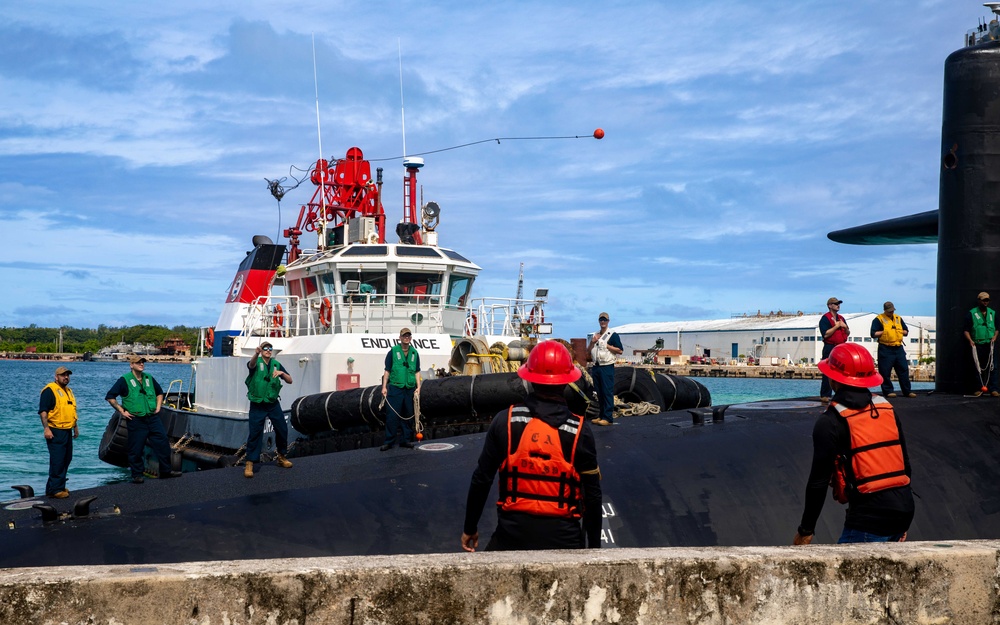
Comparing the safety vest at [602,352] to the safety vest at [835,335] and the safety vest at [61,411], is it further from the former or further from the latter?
the safety vest at [61,411]

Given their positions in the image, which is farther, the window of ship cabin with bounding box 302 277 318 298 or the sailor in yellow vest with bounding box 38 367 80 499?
the window of ship cabin with bounding box 302 277 318 298

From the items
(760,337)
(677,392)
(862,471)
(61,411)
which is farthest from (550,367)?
(760,337)

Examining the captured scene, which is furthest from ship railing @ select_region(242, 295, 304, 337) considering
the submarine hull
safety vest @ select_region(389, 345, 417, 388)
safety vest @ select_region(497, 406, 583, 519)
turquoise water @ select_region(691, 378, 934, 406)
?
turquoise water @ select_region(691, 378, 934, 406)

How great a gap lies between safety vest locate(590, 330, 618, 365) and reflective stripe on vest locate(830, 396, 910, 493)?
5.91 m

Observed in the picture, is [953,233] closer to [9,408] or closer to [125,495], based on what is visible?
[125,495]

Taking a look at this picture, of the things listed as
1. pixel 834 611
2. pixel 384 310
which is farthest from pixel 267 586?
pixel 384 310

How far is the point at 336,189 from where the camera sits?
84.2 ft

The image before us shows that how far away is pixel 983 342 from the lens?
38.7ft

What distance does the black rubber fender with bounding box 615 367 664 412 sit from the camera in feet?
45.6

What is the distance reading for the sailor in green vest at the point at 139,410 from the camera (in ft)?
37.5

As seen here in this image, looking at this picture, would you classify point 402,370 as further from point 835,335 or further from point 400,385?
point 835,335

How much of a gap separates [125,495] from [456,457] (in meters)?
3.06

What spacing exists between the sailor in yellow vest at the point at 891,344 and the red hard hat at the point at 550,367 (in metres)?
9.01

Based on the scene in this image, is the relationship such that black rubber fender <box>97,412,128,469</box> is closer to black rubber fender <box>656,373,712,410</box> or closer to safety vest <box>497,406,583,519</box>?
black rubber fender <box>656,373,712,410</box>
